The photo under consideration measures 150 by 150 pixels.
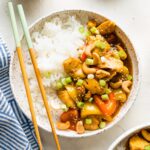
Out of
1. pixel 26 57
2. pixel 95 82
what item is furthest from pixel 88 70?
pixel 26 57

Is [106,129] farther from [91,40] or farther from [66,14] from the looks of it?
[66,14]

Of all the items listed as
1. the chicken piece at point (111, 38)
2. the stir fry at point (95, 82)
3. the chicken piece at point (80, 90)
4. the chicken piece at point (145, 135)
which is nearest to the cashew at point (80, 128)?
the stir fry at point (95, 82)

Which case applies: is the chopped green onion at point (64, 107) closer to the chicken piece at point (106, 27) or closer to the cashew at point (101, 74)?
the cashew at point (101, 74)

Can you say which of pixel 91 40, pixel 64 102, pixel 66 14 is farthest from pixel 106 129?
pixel 66 14

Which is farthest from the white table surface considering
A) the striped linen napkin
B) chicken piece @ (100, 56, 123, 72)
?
chicken piece @ (100, 56, 123, 72)

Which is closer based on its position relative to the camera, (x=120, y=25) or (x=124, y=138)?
(x=124, y=138)

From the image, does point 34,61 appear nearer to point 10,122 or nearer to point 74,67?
point 74,67
